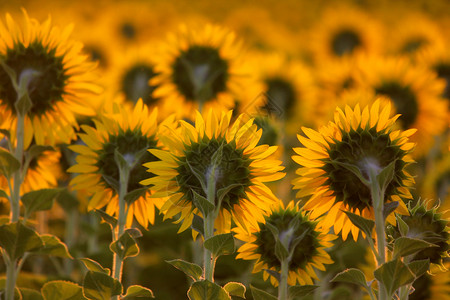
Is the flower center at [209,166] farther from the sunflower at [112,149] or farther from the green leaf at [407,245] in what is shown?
the green leaf at [407,245]

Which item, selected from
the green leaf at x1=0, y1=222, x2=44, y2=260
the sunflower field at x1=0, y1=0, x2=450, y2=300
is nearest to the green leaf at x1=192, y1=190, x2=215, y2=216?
the sunflower field at x1=0, y1=0, x2=450, y2=300

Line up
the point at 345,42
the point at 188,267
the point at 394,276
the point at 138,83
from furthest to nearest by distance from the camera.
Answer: the point at 345,42 < the point at 138,83 < the point at 188,267 < the point at 394,276

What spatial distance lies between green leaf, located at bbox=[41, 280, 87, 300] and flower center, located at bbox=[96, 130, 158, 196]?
0.93 ft

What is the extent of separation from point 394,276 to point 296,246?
1.13ft

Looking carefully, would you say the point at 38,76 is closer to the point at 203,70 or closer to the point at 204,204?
the point at 204,204

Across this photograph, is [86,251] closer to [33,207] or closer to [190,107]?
[190,107]

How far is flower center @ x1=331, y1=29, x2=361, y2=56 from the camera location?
483 centimetres

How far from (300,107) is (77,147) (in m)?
2.16

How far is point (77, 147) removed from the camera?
5.37ft

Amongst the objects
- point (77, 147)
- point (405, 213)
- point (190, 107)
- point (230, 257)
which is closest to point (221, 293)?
point (405, 213)

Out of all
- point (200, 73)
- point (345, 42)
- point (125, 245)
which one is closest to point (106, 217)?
point (125, 245)

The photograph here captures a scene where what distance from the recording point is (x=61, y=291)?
4.96 feet

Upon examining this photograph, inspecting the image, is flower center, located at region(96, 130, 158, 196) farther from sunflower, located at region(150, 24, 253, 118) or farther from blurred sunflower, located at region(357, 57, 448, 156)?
blurred sunflower, located at region(357, 57, 448, 156)

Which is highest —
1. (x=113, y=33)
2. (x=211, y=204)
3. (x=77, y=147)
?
(x=113, y=33)
